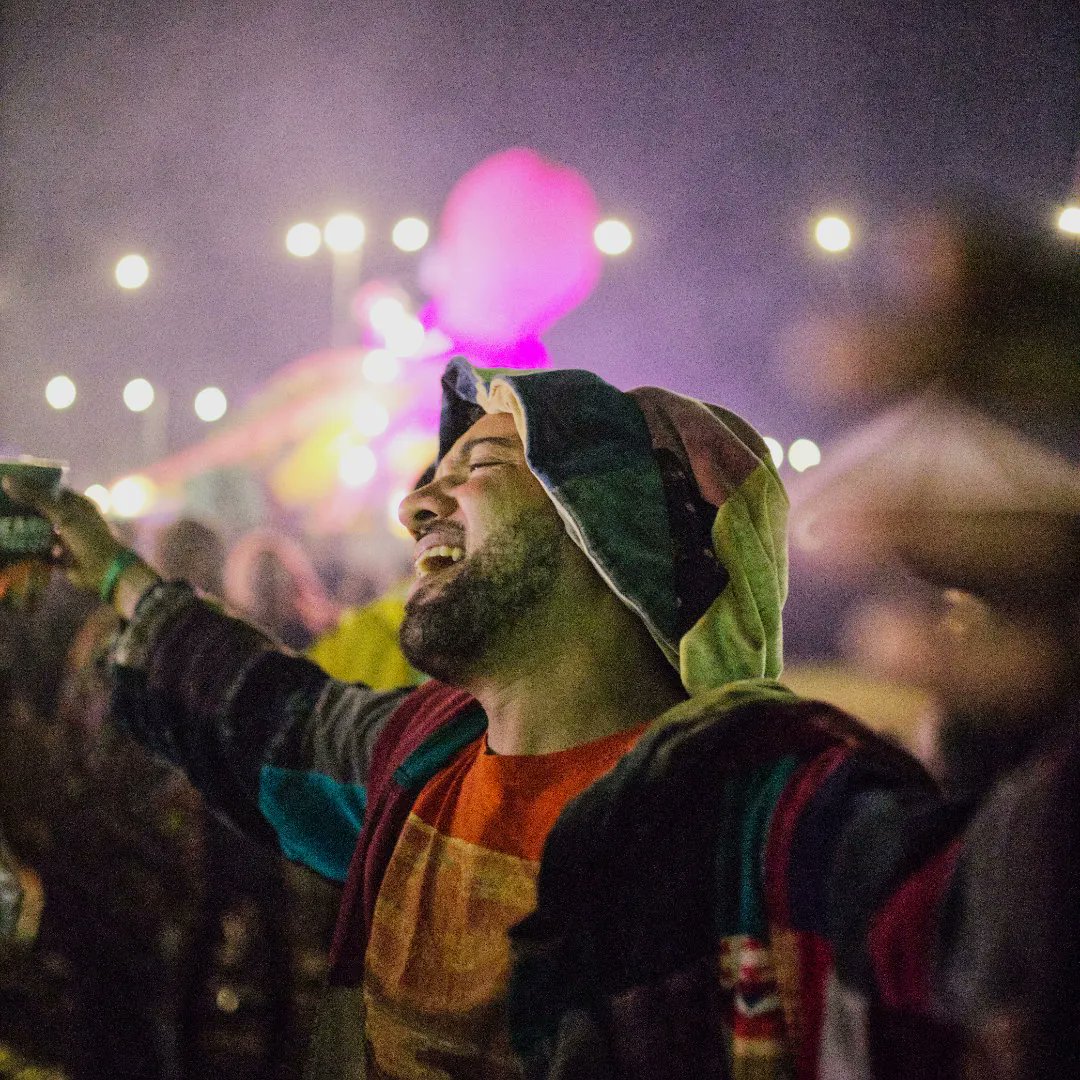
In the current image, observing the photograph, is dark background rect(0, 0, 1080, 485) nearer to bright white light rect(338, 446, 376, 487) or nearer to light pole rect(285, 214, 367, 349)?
light pole rect(285, 214, 367, 349)

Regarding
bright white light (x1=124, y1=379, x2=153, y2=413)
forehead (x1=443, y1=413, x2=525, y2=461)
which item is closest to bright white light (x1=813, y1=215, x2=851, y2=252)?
forehead (x1=443, y1=413, x2=525, y2=461)

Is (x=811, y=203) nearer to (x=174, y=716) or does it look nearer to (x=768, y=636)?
(x=768, y=636)

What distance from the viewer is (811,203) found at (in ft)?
6.35

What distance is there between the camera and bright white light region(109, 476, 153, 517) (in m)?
2.60

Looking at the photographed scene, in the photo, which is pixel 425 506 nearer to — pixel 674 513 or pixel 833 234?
pixel 674 513

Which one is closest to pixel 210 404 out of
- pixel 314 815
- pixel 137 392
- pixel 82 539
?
pixel 137 392

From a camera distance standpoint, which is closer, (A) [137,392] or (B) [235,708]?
(B) [235,708]

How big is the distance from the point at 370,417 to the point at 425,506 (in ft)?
5.24

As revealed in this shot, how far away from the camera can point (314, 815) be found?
129 centimetres

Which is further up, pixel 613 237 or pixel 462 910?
pixel 613 237

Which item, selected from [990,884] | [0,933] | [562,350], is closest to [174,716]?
[0,933]

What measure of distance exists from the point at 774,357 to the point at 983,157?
60cm

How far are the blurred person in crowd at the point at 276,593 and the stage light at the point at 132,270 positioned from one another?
73 centimetres

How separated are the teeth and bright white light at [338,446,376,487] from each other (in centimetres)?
157
